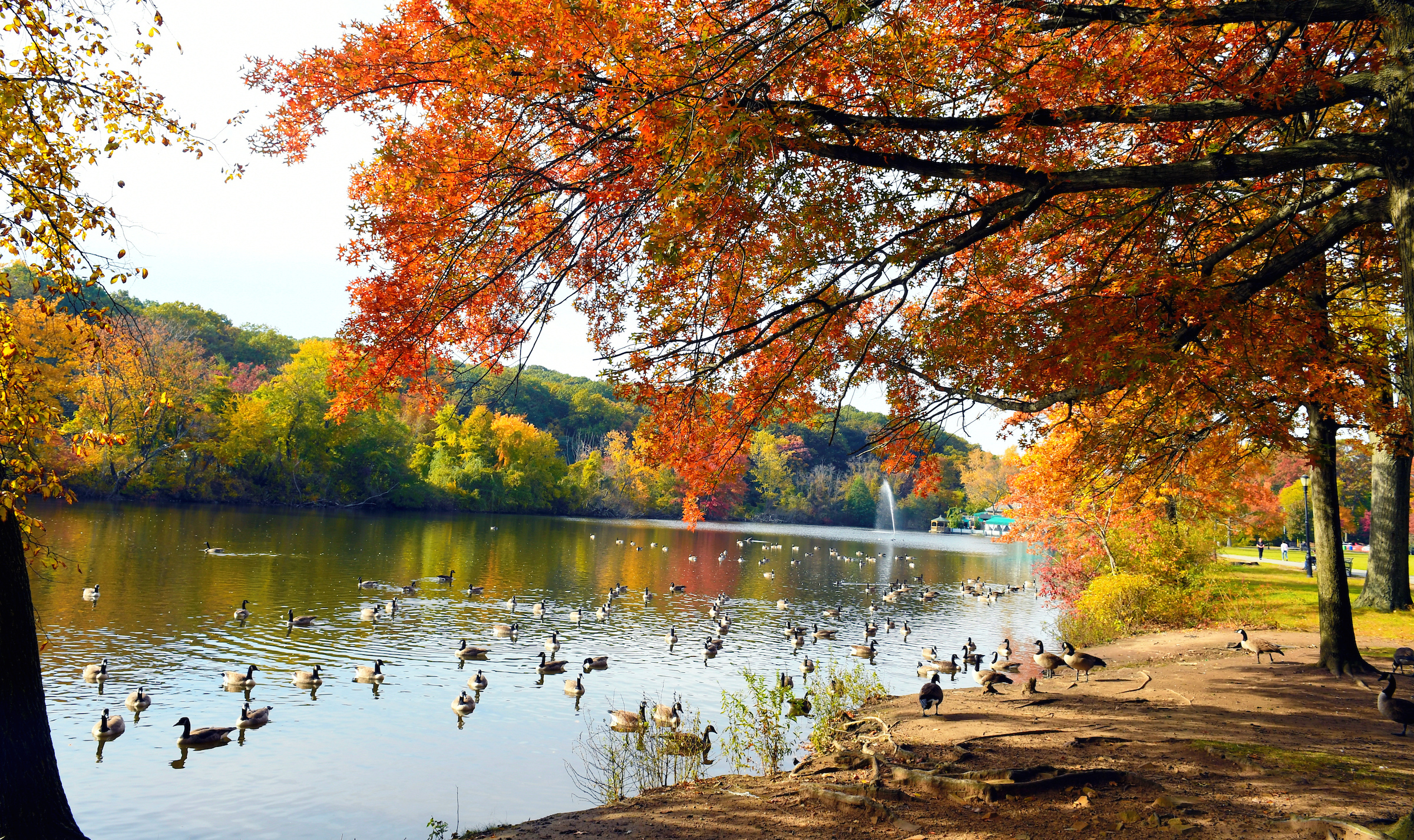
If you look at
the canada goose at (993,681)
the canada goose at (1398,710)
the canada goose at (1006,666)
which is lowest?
the canada goose at (1006,666)

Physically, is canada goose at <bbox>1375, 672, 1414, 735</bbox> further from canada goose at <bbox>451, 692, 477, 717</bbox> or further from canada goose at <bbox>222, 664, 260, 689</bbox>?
canada goose at <bbox>222, 664, 260, 689</bbox>

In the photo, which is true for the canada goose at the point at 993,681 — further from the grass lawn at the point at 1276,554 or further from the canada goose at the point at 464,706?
the grass lawn at the point at 1276,554

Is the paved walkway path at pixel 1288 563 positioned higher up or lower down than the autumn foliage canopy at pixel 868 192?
lower down

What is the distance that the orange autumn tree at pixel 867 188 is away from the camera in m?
6.56

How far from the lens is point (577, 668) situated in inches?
746

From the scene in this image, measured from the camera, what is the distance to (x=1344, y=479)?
71188mm

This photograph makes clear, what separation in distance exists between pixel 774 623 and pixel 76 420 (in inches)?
1836

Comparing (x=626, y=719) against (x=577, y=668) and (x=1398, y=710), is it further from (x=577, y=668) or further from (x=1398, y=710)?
(x=1398, y=710)

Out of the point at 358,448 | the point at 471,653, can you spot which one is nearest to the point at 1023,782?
the point at 471,653

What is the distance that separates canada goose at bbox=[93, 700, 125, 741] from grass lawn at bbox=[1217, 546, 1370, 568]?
52.0 metres

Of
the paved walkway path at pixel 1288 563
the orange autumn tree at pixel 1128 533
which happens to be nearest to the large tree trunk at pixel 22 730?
the orange autumn tree at pixel 1128 533

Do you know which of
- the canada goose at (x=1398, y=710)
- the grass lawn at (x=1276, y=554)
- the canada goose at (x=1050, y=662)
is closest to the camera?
the canada goose at (x=1398, y=710)

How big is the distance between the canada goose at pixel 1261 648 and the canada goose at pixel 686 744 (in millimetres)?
10585

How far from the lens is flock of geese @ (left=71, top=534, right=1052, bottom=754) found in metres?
12.7
